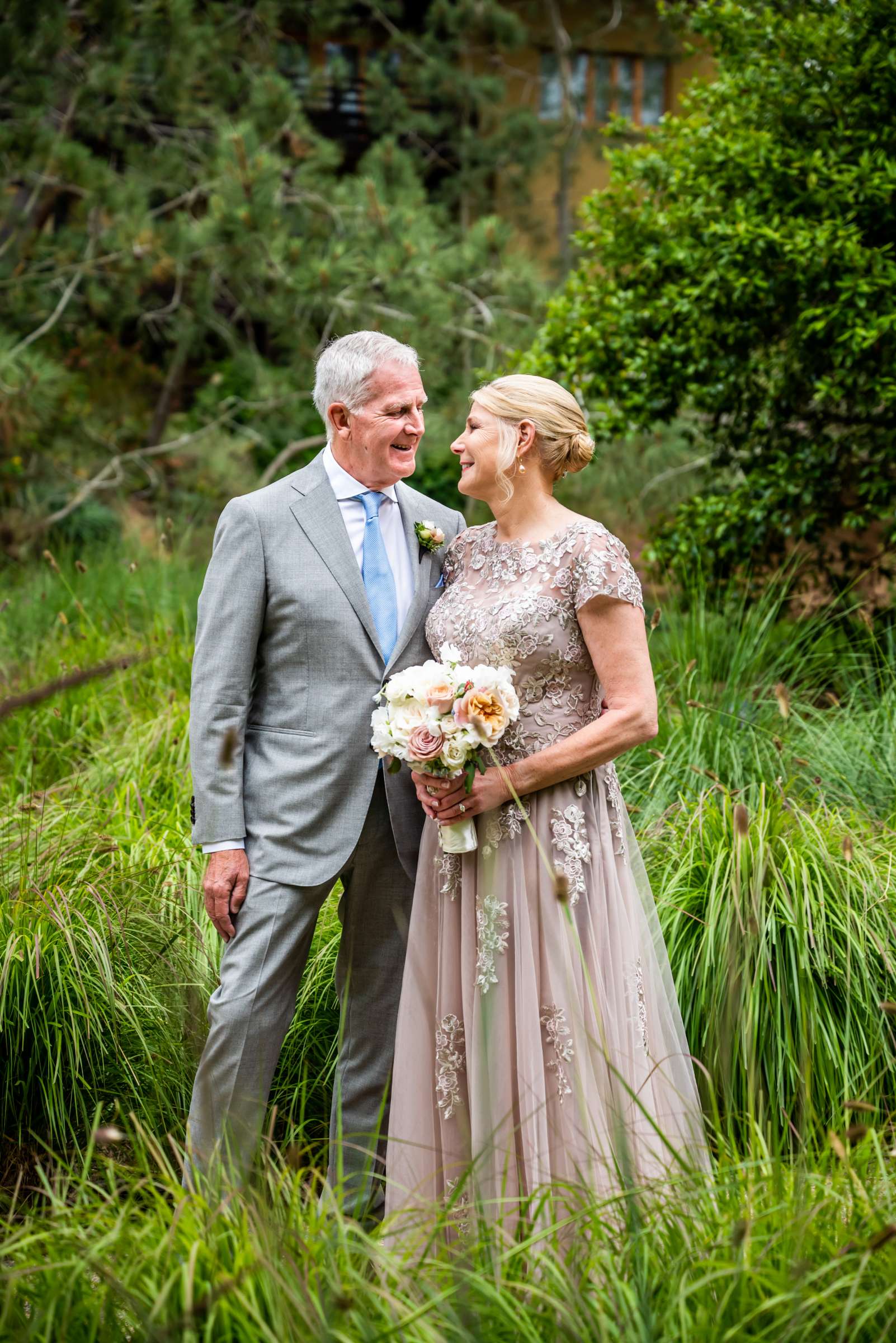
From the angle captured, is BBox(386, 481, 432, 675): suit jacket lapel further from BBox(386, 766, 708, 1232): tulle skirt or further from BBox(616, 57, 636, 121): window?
BBox(616, 57, 636, 121): window

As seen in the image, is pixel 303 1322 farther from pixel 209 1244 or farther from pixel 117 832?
pixel 117 832

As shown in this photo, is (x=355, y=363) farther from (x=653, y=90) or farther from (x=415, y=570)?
(x=653, y=90)

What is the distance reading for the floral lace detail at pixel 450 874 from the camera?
319 cm

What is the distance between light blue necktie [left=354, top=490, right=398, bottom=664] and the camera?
132 inches

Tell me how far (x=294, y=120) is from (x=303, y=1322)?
38.9 feet

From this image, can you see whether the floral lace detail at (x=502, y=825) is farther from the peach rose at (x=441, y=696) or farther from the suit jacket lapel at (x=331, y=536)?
the suit jacket lapel at (x=331, y=536)

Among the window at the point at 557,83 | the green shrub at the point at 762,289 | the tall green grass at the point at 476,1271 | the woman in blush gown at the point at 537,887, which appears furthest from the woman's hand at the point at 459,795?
the window at the point at 557,83

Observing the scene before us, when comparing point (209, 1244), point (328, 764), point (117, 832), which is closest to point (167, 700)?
point (117, 832)

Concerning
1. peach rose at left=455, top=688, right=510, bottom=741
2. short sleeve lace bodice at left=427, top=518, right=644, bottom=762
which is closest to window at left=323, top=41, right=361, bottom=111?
short sleeve lace bodice at left=427, top=518, right=644, bottom=762

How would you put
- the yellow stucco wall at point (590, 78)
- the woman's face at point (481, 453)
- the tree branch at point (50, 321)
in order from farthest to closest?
1. the yellow stucco wall at point (590, 78)
2. the tree branch at point (50, 321)
3. the woman's face at point (481, 453)

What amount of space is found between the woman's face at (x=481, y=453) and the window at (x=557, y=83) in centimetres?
1803

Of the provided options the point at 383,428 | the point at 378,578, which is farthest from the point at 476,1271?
the point at 383,428

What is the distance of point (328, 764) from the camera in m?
3.24

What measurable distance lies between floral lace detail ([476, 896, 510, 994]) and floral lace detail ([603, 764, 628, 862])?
0.35 metres
